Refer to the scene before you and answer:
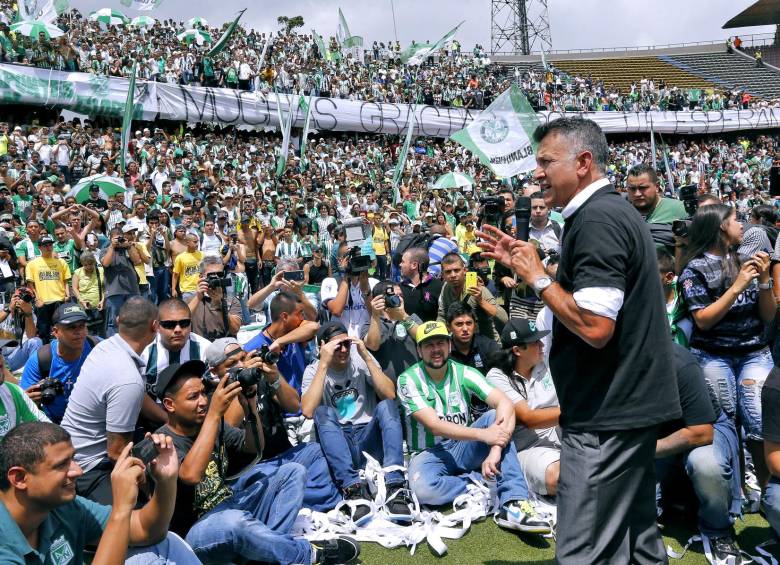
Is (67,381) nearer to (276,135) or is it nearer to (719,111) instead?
(276,135)

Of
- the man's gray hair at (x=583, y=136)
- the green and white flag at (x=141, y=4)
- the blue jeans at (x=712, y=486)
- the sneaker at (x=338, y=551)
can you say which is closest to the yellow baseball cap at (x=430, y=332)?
the sneaker at (x=338, y=551)

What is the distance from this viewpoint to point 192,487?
332 centimetres

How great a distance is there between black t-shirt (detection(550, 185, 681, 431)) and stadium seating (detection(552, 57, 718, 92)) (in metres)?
41.2

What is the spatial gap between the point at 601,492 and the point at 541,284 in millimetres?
691

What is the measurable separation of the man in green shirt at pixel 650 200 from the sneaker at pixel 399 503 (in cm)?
244

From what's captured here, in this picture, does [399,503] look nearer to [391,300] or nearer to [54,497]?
[391,300]

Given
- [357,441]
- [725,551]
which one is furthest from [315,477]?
[725,551]

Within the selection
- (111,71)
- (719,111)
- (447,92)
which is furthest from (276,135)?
(719,111)

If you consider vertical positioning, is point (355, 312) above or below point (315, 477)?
above

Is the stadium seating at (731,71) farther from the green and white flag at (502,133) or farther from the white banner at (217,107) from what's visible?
the green and white flag at (502,133)

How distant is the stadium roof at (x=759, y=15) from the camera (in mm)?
44344

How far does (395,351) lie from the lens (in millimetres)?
5320

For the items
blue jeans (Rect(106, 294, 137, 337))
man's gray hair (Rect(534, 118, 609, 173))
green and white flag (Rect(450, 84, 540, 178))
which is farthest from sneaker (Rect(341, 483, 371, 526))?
green and white flag (Rect(450, 84, 540, 178))

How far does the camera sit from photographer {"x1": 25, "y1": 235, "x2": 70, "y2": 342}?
7711 mm
